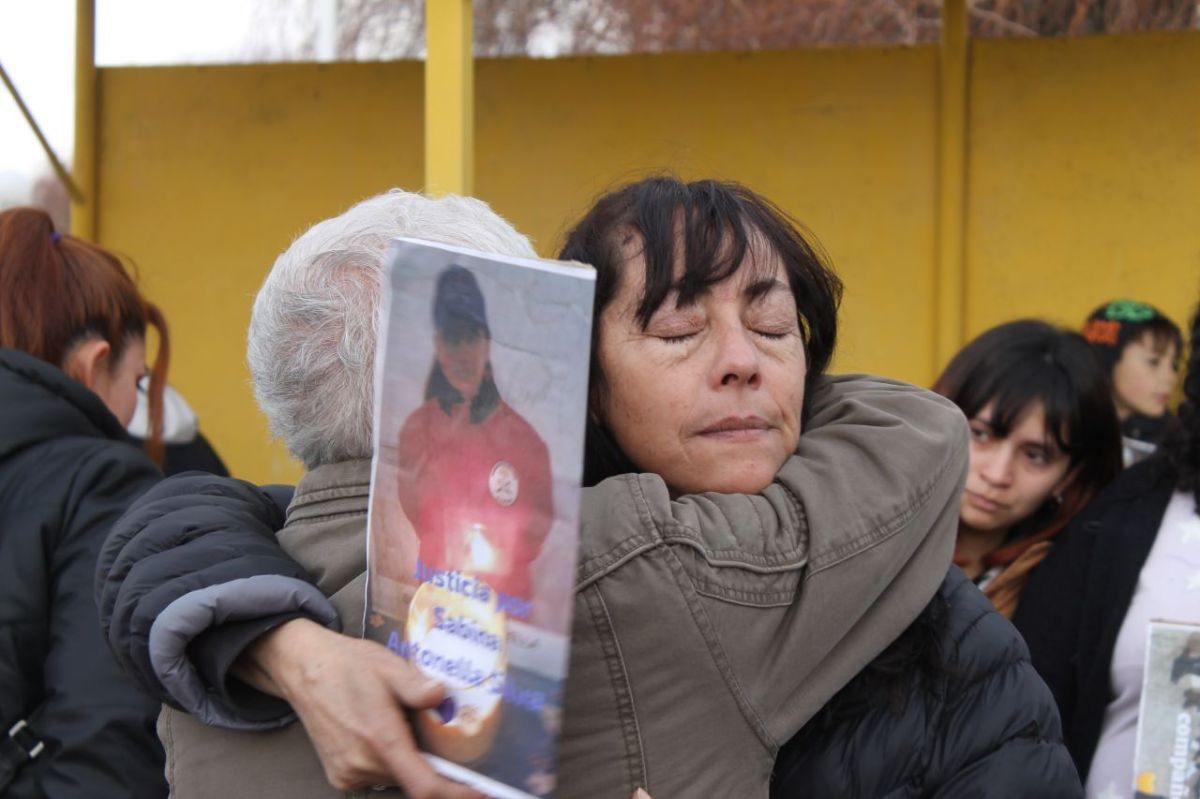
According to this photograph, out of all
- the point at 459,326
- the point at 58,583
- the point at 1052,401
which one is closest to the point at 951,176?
the point at 1052,401

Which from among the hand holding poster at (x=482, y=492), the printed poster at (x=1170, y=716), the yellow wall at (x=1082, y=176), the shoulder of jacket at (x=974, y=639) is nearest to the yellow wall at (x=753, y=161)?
the yellow wall at (x=1082, y=176)

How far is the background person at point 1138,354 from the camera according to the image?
4.14 m

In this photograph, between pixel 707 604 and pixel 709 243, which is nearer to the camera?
pixel 707 604

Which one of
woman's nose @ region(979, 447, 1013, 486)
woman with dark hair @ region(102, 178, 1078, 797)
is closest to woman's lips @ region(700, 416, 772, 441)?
woman with dark hair @ region(102, 178, 1078, 797)

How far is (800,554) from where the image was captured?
4.15 feet

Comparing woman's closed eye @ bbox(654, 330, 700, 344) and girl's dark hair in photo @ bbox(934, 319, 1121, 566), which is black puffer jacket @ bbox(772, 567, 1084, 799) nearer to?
woman's closed eye @ bbox(654, 330, 700, 344)

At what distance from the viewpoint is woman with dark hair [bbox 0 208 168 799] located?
6.44 feet

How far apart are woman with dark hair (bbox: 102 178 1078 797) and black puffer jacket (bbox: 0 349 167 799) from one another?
580 mm

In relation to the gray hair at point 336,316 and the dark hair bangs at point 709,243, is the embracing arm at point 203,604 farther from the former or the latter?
the dark hair bangs at point 709,243

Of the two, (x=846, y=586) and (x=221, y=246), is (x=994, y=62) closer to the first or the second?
(x=221, y=246)

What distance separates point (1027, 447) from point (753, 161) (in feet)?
6.69

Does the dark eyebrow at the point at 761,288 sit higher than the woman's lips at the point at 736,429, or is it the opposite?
the dark eyebrow at the point at 761,288

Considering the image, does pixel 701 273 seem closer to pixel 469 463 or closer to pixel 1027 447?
pixel 469 463

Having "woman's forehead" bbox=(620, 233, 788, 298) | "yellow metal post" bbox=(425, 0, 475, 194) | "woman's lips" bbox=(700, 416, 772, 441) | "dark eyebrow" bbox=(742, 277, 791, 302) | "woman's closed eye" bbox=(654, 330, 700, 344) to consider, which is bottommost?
"woman's lips" bbox=(700, 416, 772, 441)
